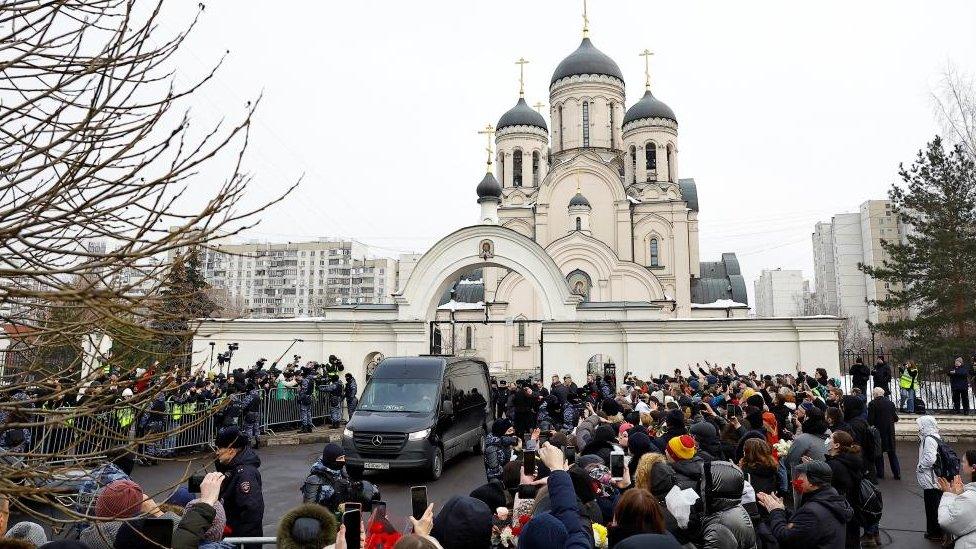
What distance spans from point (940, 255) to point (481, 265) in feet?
59.5

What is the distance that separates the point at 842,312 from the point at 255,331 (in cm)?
6804

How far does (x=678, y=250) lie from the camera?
136ft

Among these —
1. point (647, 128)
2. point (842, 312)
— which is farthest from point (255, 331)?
point (842, 312)

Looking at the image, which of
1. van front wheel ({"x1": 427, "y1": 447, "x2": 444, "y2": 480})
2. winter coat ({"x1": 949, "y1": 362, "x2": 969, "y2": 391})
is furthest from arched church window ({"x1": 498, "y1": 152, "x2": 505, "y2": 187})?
van front wheel ({"x1": 427, "y1": 447, "x2": 444, "y2": 480})

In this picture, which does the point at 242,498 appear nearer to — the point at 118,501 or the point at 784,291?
the point at 118,501

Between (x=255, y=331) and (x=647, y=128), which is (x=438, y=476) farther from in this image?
(x=647, y=128)

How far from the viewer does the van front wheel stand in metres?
11.1

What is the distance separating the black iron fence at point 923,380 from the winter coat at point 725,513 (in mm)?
12918

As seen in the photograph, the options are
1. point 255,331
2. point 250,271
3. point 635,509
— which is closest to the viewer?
point 635,509

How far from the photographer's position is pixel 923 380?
66.0 ft

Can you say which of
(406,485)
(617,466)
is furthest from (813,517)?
(406,485)

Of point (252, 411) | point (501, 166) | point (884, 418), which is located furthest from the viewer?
point (501, 166)

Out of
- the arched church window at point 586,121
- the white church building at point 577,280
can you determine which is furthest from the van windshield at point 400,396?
the arched church window at point 586,121

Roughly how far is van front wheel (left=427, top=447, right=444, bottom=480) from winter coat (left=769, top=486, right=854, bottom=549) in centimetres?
719
